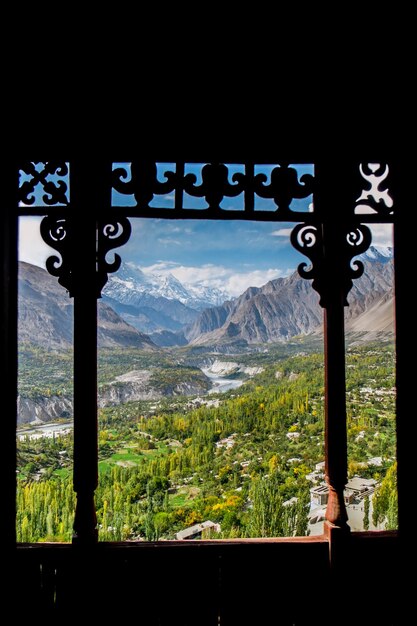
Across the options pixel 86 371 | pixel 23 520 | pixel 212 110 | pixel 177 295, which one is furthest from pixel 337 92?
pixel 177 295

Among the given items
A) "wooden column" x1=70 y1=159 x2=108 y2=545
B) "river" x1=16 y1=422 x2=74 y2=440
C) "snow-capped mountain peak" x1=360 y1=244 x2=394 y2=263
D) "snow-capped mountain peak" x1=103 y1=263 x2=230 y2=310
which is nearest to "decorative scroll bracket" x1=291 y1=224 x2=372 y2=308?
"snow-capped mountain peak" x1=360 y1=244 x2=394 y2=263

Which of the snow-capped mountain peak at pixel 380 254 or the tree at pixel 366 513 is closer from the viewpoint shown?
the tree at pixel 366 513

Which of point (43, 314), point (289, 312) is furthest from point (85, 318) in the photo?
point (289, 312)

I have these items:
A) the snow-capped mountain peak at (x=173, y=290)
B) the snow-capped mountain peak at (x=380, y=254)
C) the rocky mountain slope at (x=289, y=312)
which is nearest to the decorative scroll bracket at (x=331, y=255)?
the rocky mountain slope at (x=289, y=312)

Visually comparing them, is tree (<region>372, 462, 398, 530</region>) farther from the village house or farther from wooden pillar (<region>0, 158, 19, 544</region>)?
wooden pillar (<region>0, 158, 19, 544</region>)

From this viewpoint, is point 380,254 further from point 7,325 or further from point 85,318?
point 7,325

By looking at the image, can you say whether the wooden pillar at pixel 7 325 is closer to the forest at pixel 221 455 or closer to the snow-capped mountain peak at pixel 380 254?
the forest at pixel 221 455
